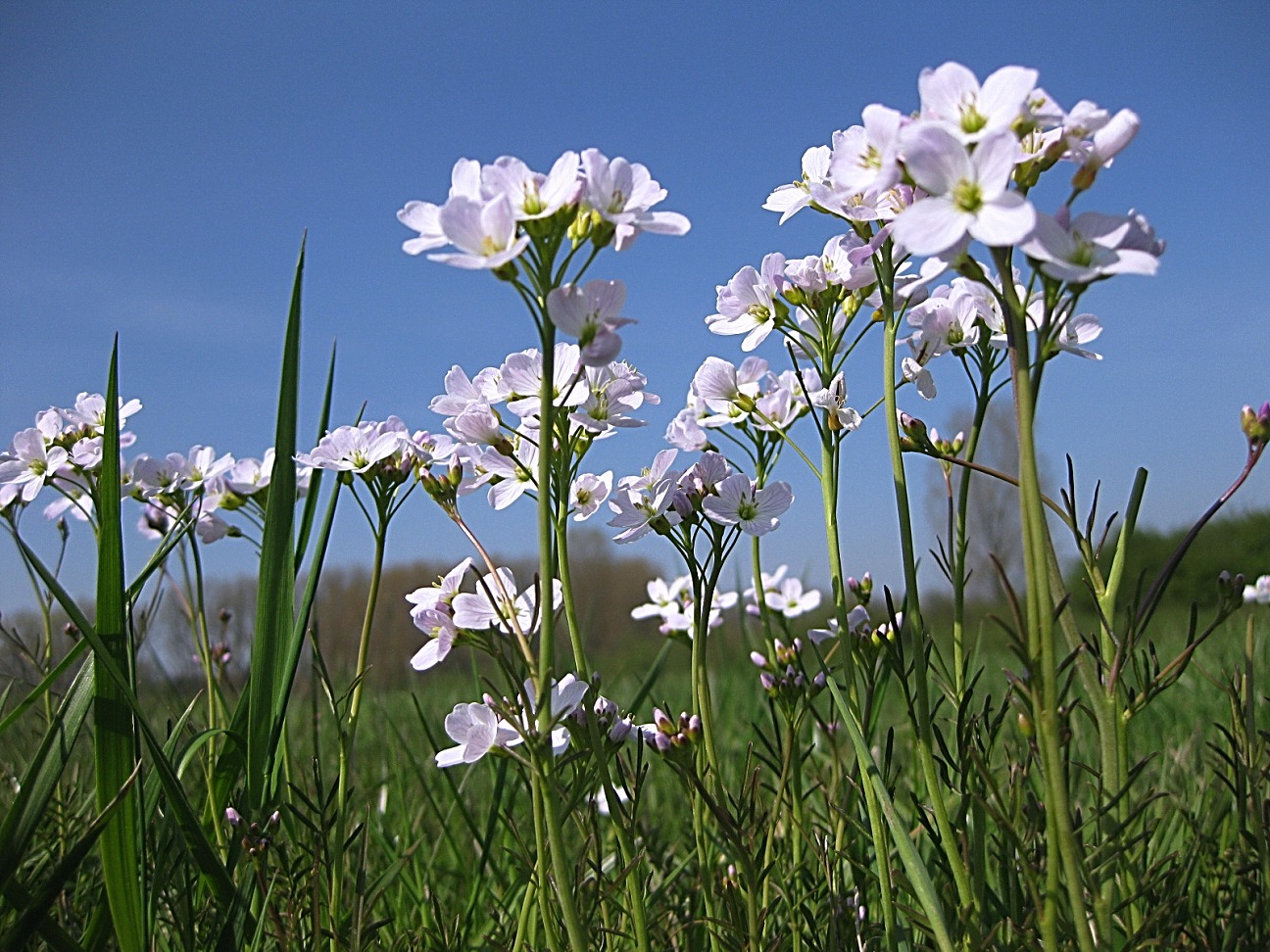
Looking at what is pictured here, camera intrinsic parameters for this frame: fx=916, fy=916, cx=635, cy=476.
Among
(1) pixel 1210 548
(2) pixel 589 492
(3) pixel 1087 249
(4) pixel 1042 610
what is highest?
(3) pixel 1087 249

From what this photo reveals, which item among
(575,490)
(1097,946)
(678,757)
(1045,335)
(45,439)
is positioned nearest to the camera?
(1045,335)

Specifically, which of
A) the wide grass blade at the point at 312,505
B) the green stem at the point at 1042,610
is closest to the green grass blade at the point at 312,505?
the wide grass blade at the point at 312,505

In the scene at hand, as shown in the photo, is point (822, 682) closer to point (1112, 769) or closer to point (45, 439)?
point (1112, 769)

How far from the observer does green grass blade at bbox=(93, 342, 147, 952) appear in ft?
4.42

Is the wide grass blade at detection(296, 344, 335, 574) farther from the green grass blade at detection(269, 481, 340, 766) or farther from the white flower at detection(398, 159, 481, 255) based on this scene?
the white flower at detection(398, 159, 481, 255)

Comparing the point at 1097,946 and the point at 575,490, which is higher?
the point at 575,490

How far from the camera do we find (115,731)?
4.67 feet

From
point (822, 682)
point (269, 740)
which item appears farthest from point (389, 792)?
point (822, 682)

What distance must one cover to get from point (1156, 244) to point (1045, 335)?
15cm

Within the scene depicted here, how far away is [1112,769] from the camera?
1108 millimetres

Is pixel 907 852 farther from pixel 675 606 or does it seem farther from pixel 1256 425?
pixel 675 606

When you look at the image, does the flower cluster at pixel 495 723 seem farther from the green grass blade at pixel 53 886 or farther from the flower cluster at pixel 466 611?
the green grass blade at pixel 53 886

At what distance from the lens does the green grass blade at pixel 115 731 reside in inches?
53.1

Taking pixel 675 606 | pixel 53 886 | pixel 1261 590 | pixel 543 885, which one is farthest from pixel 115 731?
pixel 1261 590
